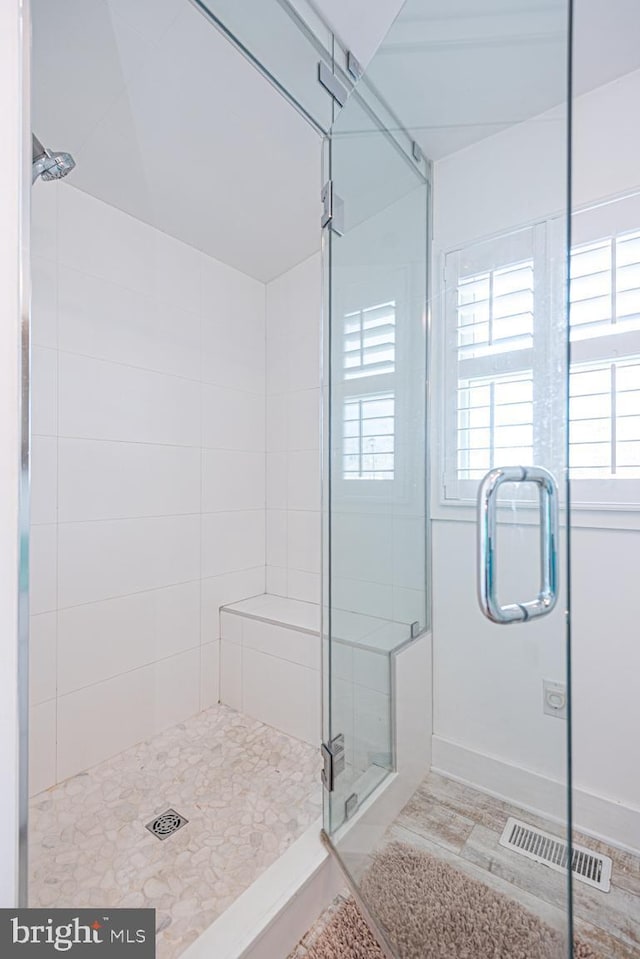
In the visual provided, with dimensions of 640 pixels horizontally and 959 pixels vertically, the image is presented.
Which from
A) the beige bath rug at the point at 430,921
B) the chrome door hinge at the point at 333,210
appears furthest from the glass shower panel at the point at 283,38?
the beige bath rug at the point at 430,921

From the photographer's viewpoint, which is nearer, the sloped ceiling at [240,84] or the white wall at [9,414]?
the white wall at [9,414]

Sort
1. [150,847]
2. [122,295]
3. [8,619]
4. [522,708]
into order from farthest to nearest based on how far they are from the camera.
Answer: [122,295] < [150,847] < [522,708] < [8,619]

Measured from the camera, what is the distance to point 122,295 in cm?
178

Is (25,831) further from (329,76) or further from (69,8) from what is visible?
(329,76)

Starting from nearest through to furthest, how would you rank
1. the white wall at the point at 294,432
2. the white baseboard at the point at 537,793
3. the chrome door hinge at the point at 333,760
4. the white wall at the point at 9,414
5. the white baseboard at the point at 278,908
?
the white wall at the point at 9,414 → the white baseboard at the point at 537,793 → the white baseboard at the point at 278,908 → the chrome door hinge at the point at 333,760 → the white wall at the point at 294,432

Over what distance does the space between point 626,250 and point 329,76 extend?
102 centimetres

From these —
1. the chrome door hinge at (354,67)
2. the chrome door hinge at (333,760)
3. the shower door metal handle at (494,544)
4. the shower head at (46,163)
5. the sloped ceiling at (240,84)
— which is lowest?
the chrome door hinge at (333,760)

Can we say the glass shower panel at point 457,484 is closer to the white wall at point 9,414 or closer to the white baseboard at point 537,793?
the white baseboard at point 537,793

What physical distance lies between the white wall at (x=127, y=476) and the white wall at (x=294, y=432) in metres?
0.16

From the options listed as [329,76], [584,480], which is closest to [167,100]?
[329,76]

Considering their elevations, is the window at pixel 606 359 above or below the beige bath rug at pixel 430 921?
above

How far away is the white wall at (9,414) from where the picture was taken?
0.69 meters

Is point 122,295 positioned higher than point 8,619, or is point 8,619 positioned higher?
point 122,295

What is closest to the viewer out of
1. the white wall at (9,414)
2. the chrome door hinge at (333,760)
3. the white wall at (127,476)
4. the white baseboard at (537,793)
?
the white wall at (9,414)
